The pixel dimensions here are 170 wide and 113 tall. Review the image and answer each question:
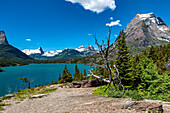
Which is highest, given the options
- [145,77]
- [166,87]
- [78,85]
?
[145,77]

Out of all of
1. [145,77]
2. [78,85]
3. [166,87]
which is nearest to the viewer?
[166,87]

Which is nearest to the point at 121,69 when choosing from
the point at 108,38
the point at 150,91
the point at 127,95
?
the point at 150,91

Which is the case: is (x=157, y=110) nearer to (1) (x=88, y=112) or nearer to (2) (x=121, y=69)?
(1) (x=88, y=112)

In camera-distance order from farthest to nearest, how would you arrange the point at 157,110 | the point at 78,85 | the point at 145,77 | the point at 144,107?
the point at 78,85, the point at 145,77, the point at 144,107, the point at 157,110

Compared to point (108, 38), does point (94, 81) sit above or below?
below

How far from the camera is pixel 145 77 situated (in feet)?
72.7

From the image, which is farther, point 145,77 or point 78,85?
point 78,85

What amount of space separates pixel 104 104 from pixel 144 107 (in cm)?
375

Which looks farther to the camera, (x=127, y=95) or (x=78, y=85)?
(x=78, y=85)

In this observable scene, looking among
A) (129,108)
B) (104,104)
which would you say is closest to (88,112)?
(104,104)

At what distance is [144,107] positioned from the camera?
8.75m

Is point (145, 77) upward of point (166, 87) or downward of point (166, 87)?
upward

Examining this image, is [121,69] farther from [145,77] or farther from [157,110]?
[157,110]

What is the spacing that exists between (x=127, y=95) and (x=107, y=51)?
6.95m
